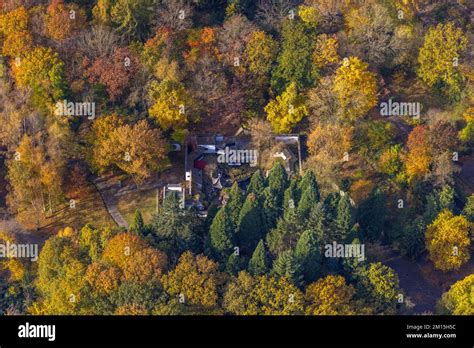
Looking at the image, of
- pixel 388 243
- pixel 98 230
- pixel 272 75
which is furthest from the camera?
pixel 272 75

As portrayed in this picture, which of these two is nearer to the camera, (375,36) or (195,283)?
(195,283)

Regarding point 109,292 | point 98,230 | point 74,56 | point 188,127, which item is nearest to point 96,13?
point 74,56

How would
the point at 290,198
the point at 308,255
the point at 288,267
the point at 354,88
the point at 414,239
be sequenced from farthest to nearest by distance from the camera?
the point at 354,88, the point at 414,239, the point at 290,198, the point at 308,255, the point at 288,267

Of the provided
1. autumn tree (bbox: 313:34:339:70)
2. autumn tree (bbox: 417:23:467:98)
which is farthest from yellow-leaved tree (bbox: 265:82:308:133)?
autumn tree (bbox: 417:23:467:98)

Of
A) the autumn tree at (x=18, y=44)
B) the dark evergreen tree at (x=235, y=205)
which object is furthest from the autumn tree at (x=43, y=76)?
the dark evergreen tree at (x=235, y=205)

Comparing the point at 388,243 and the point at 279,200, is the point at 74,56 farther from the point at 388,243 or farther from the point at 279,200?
the point at 388,243

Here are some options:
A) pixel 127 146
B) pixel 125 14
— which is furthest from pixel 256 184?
pixel 125 14

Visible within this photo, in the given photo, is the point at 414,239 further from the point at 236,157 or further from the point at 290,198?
the point at 236,157
